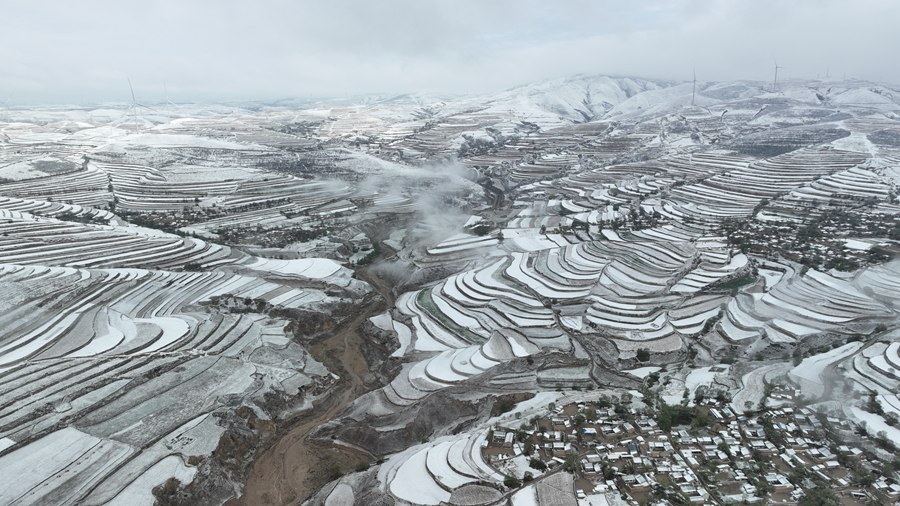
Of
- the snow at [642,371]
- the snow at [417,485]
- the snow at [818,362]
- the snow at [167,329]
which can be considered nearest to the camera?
the snow at [417,485]

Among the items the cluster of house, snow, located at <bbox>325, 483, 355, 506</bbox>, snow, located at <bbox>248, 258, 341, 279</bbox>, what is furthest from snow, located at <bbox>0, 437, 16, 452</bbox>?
snow, located at <bbox>248, 258, 341, 279</bbox>

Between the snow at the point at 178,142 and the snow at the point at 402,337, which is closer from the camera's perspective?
the snow at the point at 402,337

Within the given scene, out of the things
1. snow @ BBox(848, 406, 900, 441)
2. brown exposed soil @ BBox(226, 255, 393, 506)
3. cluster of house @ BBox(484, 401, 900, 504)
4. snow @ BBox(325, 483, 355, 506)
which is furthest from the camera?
brown exposed soil @ BBox(226, 255, 393, 506)

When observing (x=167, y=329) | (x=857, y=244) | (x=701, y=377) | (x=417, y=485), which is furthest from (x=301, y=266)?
(x=857, y=244)

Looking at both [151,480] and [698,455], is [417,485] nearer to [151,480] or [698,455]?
[151,480]

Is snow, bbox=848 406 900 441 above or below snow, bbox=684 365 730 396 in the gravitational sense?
above

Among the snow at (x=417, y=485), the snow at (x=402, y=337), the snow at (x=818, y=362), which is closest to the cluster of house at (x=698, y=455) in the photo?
the snow at (x=417, y=485)

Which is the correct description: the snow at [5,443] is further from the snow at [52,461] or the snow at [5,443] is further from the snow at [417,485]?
the snow at [417,485]

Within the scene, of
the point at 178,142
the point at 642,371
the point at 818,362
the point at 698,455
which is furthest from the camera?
the point at 178,142

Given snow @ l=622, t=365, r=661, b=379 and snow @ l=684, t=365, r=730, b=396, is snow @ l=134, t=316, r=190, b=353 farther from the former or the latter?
Result: snow @ l=684, t=365, r=730, b=396

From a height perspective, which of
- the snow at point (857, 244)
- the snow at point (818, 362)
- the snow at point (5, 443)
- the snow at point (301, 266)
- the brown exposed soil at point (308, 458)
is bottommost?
the brown exposed soil at point (308, 458)
